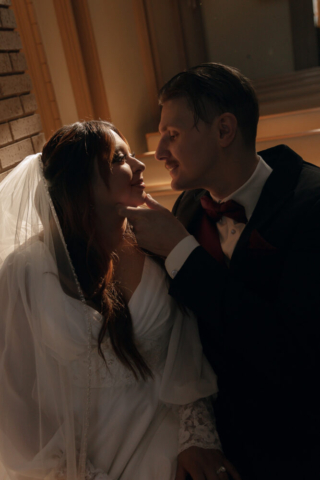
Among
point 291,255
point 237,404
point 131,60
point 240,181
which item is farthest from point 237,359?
point 131,60

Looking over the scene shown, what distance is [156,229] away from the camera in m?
1.44

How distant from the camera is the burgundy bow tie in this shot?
60.9 inches

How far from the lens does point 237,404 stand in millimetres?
1472

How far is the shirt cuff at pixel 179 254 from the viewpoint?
1.37 m

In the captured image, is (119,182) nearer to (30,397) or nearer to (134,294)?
(134,294)

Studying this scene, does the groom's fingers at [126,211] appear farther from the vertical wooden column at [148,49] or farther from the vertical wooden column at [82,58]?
the vertical wooden column at [148,49]

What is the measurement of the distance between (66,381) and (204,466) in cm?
51

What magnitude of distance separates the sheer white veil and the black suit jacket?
14.7 inches

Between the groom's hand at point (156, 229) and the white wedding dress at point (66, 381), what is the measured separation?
19 centimetres

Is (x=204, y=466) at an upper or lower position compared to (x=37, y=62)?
lower

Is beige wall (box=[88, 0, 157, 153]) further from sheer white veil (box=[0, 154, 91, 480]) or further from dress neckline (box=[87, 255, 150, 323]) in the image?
sheer white veil (box=[0, 154, 91, 480])

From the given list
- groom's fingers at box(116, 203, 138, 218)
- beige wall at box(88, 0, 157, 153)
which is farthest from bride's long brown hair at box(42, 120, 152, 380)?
beige wall at box(88, 0, 157, 153)

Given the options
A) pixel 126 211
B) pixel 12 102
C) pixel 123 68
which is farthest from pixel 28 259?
pixel 123 68

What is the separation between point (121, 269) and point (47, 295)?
34 centimetres
